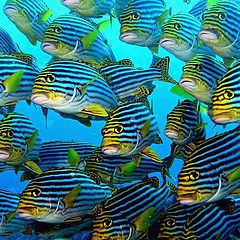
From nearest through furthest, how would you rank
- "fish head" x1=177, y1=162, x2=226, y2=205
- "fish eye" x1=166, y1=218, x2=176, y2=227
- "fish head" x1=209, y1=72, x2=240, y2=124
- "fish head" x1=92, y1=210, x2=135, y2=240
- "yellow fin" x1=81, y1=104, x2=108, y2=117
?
1. "fish head" x1=177, y1=162, x2=226, y2=205
2. "fish head" x1=209, y1=72, x2=240, y2=124
3. "fish head" x1=92, y1=210, x2=135, y2=240
4. "fish eye" x1=166, y1=218, x2=176, y2=227
5. "yellow fin" x1=81, y1=104, x2=108, y2=117

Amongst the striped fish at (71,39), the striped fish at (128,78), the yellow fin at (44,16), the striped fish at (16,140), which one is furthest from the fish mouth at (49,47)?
the striped fish at (16,140)

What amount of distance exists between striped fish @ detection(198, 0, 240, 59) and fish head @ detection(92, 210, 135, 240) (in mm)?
2519

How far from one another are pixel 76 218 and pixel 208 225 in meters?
1.50

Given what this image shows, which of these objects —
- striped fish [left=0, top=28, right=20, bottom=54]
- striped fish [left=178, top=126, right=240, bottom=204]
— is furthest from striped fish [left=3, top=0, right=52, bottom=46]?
striped fish [left=178, top=126, right=240, bottom=204]

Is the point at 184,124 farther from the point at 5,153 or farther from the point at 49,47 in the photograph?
the point at 5,153

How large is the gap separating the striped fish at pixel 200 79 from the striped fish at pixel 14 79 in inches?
76.4

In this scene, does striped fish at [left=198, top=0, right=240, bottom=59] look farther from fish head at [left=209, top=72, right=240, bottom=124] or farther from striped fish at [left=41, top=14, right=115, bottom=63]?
striped fish at [left=41, top=14, right=115, bottom=63]

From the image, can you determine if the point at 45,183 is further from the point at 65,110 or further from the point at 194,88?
the point at 194,88

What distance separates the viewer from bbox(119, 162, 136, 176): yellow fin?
17.7 ft

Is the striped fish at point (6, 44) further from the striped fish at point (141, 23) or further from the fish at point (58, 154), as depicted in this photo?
the striped fish at point (141, 23)

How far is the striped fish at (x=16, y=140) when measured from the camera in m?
5.25

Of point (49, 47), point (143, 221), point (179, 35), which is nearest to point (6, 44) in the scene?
point (49, 47)

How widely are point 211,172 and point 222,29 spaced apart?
214cm

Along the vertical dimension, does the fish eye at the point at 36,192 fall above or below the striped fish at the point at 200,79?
below
